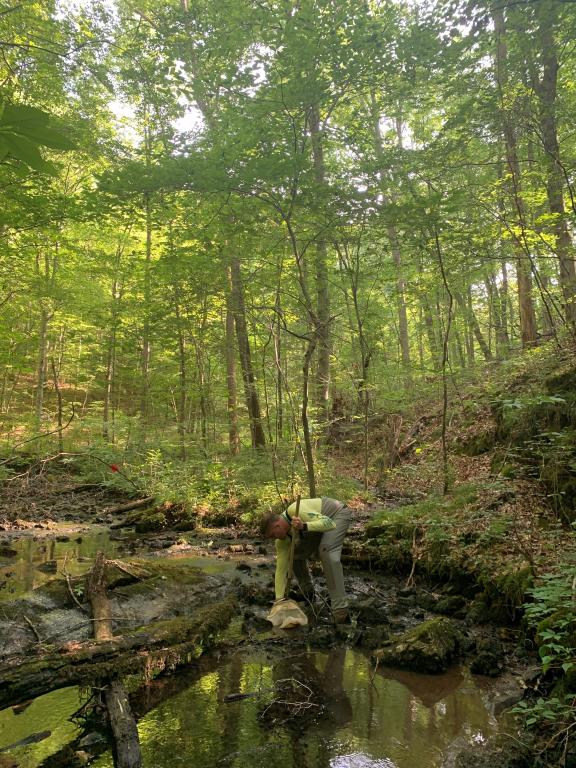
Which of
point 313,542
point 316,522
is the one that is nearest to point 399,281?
point 313,542

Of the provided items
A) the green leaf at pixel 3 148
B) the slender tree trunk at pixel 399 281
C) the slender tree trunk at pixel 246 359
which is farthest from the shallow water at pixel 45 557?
the slender tree trunk at pixel 399 281

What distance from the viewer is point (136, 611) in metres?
5.68

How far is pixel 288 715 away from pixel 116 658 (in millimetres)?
1555

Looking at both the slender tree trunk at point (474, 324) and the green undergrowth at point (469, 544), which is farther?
the slender tree trunk at point (474, 324)

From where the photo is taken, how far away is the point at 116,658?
4.02 metres

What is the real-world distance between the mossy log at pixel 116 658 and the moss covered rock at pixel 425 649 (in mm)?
1887

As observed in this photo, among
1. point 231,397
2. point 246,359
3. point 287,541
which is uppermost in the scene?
point 246,359

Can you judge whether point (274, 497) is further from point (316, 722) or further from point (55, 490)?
point (55, 490)

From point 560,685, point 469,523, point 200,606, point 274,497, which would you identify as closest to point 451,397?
point 274,497

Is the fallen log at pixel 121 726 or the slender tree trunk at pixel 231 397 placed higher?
the slender tree trunk at pixel 231 397

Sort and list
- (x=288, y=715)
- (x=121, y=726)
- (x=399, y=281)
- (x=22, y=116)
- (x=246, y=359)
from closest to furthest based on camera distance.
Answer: (x=22, y=116) < (x=121, y=726) < (x=288, y=715) < (x=246, y=359) < (x=399, y=281)

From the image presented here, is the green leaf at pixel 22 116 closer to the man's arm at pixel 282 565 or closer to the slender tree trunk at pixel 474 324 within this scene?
the man's arm at pixel 282 565

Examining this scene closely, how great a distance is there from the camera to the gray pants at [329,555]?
5961 millimetres

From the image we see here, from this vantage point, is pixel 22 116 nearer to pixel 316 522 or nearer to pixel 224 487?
pixel 316 522
